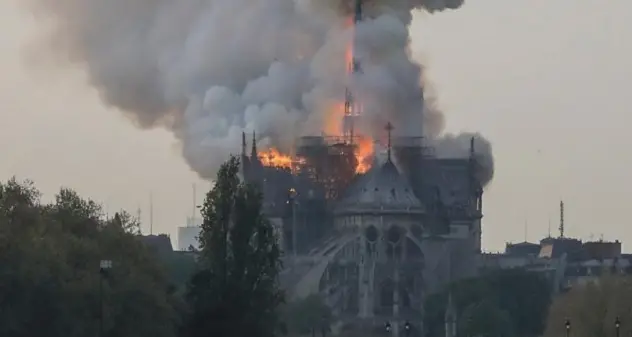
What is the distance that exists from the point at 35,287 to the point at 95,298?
3.03m

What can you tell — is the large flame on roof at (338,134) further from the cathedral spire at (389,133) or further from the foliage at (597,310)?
the foliage at (597,310)

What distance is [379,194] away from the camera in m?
163

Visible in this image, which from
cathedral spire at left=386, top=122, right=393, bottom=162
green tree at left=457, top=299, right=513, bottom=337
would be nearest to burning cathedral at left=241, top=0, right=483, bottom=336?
cathedral spire at left=386, top=122, right=393, bottom=162

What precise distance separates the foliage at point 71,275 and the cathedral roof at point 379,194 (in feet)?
267

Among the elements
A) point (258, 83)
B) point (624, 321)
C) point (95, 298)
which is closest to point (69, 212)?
point (95, 298)

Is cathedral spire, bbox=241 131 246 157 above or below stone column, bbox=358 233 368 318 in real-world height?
above

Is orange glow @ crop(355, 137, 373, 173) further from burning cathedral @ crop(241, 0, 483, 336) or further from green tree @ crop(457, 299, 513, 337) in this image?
green tree @ crop(457, 299, 513, 337)

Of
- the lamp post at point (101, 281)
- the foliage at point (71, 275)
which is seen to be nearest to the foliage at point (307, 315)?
the foliage at point (71, 275)

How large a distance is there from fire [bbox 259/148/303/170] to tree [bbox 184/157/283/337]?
8507 cm

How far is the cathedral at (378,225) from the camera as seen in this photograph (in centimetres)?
15662

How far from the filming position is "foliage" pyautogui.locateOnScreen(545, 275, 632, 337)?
9669 cm

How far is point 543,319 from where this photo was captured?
138 m

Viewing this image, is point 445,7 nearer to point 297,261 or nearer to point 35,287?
point 297,261

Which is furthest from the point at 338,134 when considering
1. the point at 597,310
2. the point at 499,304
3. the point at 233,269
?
the point at 233,269
